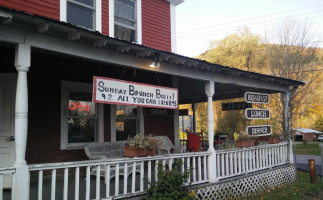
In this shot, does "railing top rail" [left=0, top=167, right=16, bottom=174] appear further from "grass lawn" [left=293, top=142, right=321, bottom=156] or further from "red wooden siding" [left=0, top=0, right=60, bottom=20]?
"grass lawn" [left=293, top=142, right=321, bottom=156]

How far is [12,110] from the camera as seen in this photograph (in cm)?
618

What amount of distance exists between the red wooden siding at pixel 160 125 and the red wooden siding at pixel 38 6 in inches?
158

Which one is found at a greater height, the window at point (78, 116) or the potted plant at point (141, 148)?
the window at point (78, 116)

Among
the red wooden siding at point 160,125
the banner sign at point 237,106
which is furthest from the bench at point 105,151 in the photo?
the banner sign at point 237,106

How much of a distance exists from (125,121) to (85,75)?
1.84m

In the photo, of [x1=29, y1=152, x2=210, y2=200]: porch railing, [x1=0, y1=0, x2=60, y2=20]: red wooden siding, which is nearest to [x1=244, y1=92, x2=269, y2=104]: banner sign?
[x1=29, y1=152, x2=210, y2=200]: porch railing

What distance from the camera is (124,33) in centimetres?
917

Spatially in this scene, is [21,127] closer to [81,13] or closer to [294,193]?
[81,13]

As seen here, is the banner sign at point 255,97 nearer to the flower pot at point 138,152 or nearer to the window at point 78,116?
the flower pot at point 138,152

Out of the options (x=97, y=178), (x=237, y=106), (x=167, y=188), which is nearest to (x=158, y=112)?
(x=237, y=106)

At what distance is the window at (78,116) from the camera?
7.05 meters

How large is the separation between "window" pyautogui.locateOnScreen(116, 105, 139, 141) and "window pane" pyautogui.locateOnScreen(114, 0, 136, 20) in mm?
3018

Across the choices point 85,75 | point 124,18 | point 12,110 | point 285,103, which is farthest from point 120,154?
point 285,103

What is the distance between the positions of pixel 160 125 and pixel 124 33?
3.19m
